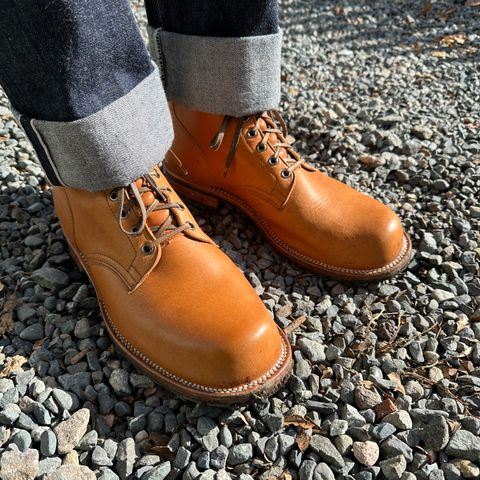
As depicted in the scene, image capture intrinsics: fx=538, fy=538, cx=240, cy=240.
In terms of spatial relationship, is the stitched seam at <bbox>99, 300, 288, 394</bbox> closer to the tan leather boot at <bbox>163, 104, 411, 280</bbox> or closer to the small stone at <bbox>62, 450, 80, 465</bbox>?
the small stone at <bbox>62, 450, 80, 465</bbox>

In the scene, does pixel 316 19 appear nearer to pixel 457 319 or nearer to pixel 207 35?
pixel 207 35

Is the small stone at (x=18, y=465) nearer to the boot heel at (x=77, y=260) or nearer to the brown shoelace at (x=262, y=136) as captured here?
the boot heel at (x=77, y=260)

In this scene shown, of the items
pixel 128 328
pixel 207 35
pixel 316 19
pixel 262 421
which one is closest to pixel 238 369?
pixel 262 421

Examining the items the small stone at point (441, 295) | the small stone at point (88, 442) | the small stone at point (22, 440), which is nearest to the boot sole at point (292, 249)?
the small stone at point (441, 295)

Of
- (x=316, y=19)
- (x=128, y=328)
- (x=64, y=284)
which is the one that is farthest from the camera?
(x=316, y=19)

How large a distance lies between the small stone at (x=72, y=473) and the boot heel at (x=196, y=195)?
923 mm

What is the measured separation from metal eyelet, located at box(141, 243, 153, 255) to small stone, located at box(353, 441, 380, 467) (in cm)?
66

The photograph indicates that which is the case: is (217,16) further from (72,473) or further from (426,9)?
(426,9)

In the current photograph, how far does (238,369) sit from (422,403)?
0.48 m

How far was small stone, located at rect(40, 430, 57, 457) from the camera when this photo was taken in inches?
Answer: 46.1

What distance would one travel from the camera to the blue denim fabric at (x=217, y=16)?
1.39 meters

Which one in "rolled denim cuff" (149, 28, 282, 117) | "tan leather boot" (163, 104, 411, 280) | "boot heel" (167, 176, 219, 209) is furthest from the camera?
"boot heel" (167, 176, 219, 209)

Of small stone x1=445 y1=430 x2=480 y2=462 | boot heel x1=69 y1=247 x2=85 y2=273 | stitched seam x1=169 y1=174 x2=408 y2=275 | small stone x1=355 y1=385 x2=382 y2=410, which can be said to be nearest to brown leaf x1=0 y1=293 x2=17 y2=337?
boot heel x1=69 y1=247 x2=85 y2=273

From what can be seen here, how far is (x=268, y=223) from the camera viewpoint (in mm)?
1676
